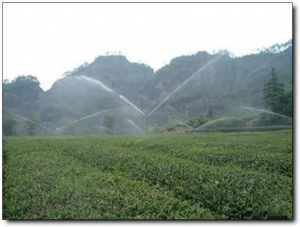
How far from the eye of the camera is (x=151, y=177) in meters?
2.88

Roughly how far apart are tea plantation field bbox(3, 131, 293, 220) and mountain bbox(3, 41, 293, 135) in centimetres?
14

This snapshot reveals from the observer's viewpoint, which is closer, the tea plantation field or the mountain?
the tea plantation field

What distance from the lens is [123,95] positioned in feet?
9.71

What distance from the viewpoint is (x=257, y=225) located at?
8.87 ft

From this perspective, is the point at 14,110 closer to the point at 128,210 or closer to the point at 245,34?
the point at 128,210

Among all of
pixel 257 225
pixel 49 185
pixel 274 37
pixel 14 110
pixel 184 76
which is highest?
pixel 274 37

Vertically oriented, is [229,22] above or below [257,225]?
above

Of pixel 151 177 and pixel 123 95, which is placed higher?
pixel 123 95

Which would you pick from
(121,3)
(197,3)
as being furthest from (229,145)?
(121,3)

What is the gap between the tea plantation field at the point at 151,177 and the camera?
2.69m

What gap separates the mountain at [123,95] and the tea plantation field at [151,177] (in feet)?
0.45

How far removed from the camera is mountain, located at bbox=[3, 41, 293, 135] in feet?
9.56

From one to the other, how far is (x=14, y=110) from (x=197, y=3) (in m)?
1.50

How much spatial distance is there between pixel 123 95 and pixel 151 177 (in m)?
0.61
